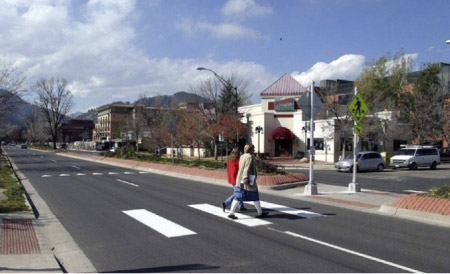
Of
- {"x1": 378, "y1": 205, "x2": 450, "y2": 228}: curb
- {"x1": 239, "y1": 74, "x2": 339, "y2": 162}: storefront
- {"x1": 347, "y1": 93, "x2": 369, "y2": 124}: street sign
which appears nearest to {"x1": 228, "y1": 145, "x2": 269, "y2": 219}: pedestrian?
{"x1": 378, "y1": 205, "x2": 450, "y2": 228}: curb

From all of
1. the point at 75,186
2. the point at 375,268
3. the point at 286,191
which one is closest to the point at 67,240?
the point at 375,268

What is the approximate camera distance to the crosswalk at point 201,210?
870 cm

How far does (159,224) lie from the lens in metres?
9.39

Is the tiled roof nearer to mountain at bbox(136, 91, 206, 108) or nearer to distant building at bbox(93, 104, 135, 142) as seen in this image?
mountain at bbox(136, 91, 206, 108)

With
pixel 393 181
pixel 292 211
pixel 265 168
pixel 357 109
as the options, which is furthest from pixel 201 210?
pixel 393 181

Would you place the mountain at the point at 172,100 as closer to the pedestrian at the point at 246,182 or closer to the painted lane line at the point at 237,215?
the painted lane line at the point at 237,215

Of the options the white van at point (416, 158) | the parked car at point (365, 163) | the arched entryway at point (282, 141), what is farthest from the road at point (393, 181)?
the arched entryway at point (282, 141)

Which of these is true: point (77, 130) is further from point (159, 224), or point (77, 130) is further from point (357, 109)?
point (159, 224)

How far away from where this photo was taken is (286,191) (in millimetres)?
15852

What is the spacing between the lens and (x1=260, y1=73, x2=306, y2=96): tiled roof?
51000 millimetres

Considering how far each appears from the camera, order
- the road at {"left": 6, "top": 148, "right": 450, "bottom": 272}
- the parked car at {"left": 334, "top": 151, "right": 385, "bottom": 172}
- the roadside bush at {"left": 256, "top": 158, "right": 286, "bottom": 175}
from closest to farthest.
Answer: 1. the road at {"left": 6, "top": 148, "right": 450, "bottom": 272}
2. the roadside bush at {"left": 256, "top": 158, "right": 286, "bottom": 175}
3. the parked car at {"left": 334, "top": 151, "right": 385, "bottom": 172}

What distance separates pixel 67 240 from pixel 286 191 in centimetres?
953

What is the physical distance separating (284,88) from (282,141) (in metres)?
7.13

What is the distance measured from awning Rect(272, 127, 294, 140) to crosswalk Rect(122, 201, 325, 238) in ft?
116
